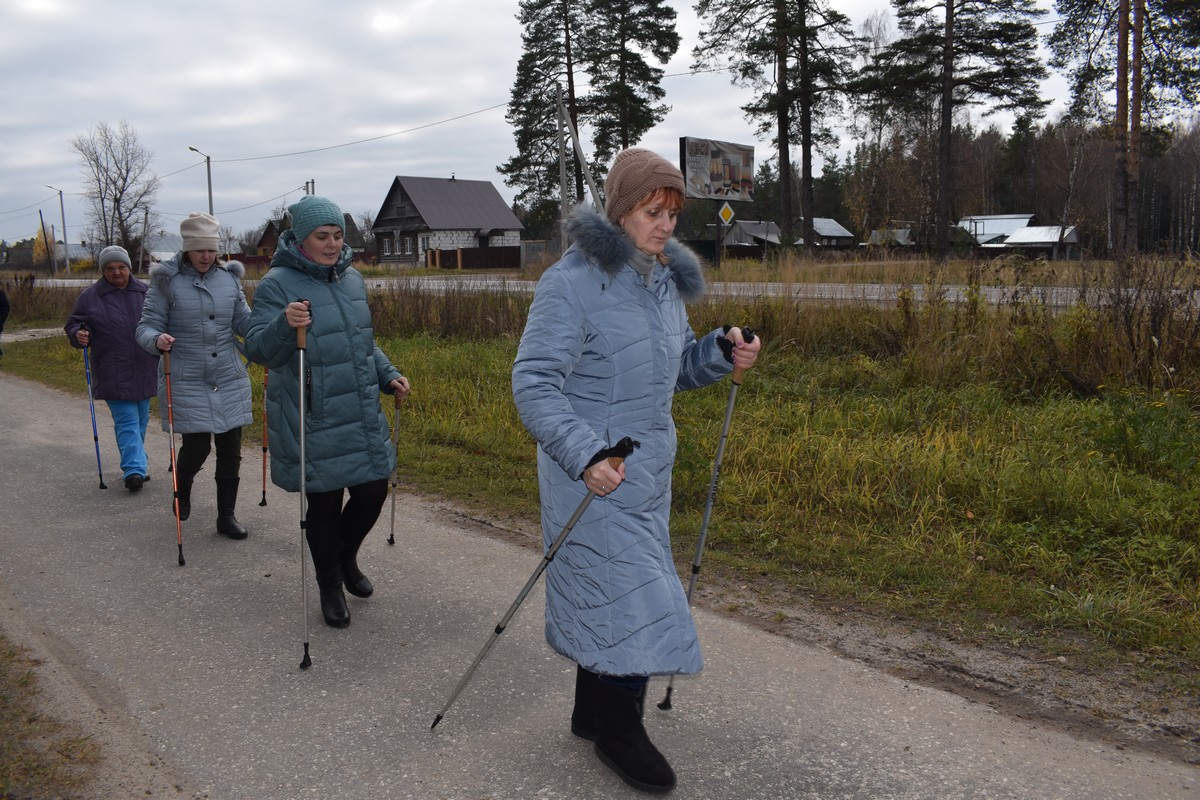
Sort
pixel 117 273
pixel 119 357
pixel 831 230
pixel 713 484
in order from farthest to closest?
pixel 831 230 → pixel 117 273 → pixel 119 357 → pixel 713 484

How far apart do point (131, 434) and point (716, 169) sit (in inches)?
924

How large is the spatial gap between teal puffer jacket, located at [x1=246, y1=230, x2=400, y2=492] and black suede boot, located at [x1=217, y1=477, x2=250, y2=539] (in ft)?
5.40

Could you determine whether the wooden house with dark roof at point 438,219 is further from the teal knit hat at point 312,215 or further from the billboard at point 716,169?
the teal knit hat at point 312,215

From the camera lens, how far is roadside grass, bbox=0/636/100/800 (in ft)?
9.64

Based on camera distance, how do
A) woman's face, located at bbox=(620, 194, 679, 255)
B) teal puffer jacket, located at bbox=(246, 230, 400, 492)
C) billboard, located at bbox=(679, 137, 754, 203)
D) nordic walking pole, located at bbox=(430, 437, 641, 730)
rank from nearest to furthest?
nordic walking pole, located at bbox=(430, 437, 641, 730) → woman's face, located at bbox=(620, 194, 679, 255) → teal puffer jacket, located at bbox=(246, 230, 400, 492) → billboard, located at bbox=(679, 137, 754, 203)

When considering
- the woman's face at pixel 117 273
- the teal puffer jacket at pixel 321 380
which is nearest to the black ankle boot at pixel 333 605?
the teal puffer jacket at pixel 321 380

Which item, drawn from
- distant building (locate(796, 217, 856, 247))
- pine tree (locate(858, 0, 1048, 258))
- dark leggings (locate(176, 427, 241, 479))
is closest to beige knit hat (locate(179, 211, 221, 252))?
dark leggings (locate(176, 427, 241, 479))

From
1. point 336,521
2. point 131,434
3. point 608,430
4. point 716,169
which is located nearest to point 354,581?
point 336,521

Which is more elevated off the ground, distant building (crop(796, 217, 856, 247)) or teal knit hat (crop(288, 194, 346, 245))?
distant building (crop(796, 217, 856, 247))

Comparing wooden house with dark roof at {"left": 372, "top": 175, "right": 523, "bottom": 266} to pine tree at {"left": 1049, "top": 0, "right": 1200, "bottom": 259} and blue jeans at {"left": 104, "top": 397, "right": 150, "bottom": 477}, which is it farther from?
blue jeans at {"left": 104, "top": 397, "right": 150, "bottom": 477}

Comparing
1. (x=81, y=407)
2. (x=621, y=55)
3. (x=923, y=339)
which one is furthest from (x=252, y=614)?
(x=621, y=55)

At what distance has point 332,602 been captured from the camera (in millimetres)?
4352

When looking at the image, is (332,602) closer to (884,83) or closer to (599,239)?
(599,239)

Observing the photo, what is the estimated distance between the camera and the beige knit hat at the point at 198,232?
5.69 metres
